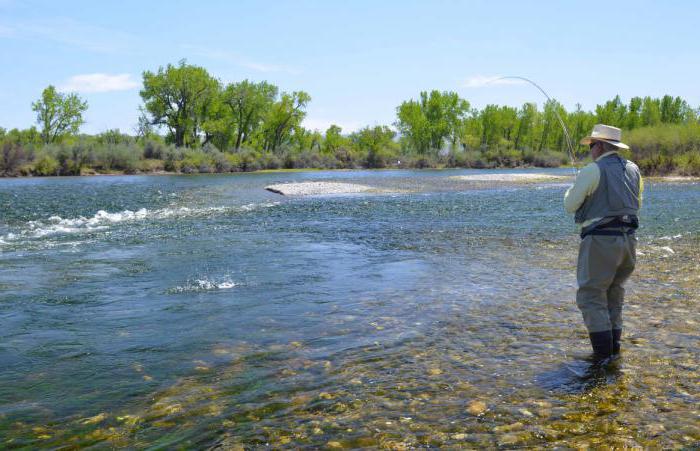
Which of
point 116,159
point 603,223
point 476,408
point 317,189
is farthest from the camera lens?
point 116,159

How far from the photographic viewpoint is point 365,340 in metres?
7.08

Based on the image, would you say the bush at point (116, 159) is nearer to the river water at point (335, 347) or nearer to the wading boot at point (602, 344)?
the river water at point (335, 347)

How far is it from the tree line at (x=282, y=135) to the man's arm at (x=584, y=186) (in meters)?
39.7

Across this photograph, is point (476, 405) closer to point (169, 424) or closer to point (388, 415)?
point (388, 415)

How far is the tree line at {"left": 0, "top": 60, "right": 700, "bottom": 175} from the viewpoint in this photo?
62.2 m

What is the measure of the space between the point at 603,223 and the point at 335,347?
130 inches

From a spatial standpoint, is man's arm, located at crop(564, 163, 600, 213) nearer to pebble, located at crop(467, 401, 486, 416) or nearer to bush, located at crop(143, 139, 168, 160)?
pebble, located at crop(467, 401, 486, 416)

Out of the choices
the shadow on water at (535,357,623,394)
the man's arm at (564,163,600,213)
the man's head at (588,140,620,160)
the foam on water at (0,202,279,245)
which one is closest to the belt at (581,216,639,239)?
the man's arm at (564,163,600,213)

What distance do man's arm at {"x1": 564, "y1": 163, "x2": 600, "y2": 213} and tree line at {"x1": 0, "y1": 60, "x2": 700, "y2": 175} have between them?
39664 millimetres

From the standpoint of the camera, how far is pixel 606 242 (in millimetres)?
5805

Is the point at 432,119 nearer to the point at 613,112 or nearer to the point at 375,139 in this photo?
the point at 375,139

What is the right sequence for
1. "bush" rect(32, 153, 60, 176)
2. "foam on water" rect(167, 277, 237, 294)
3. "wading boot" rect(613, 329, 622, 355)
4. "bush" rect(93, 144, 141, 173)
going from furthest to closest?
"bush" rect(93, 144, 141, 173) < "bush" rect(32, 153, 60, 176) < "foam on water" rect(167, 277, 237, 294) < "wading boot" rect(613, 329, 622, 355)

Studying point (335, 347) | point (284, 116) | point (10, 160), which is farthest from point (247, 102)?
point (335, 347)

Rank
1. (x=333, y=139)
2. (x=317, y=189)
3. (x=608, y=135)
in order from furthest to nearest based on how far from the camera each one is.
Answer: (x=333, y=139), (x=317, y=189), (x=608, y=135)
